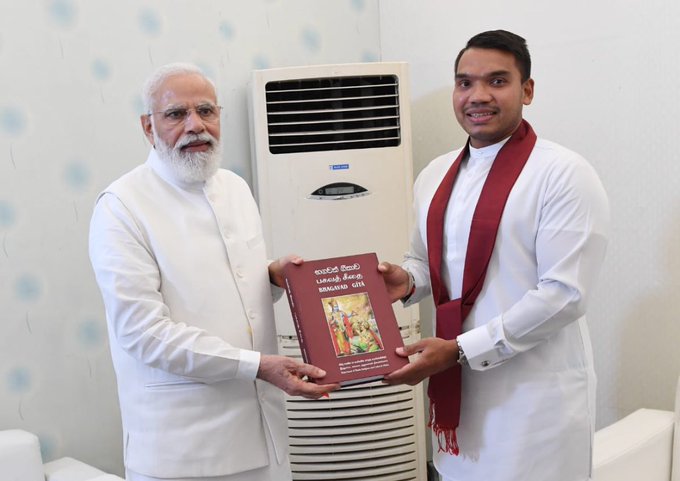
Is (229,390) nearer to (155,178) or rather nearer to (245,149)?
(155,178)

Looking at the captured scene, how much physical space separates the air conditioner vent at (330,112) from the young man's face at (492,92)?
106cm

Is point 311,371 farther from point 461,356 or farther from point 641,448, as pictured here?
point 641,448

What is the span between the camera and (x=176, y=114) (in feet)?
6.26

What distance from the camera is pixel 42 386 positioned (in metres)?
2.59

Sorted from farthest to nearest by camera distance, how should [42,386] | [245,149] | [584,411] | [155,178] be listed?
[245,149], [42,386], [155,178], [584,411]

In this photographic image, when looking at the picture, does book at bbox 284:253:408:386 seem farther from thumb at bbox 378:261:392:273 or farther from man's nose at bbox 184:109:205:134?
man's nose at bbox 184:109:205:134

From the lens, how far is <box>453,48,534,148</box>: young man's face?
5.98 ft

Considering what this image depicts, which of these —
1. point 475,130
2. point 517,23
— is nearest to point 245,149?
point 517,23

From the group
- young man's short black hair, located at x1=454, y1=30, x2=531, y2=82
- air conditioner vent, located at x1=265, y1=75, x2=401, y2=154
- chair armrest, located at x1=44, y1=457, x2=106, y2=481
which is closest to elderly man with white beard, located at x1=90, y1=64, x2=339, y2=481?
chair armrest, located at x1=44, y1=457, x2=106, y2=481

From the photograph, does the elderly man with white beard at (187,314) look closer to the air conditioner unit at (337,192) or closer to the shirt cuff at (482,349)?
the shirt cuff at (482,349)

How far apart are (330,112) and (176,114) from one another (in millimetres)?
1050

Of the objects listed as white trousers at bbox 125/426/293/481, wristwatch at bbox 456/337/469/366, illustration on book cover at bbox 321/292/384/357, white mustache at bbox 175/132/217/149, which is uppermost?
white mustache at bbox 175/132/217/149

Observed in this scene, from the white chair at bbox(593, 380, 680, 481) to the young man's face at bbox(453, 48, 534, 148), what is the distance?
1.02 metres

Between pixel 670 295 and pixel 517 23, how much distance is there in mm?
1160
